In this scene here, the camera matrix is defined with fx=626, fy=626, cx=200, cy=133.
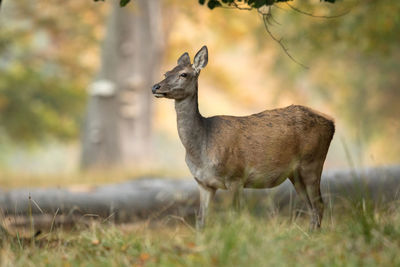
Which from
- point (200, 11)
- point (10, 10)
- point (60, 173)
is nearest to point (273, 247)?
point (60, 173)

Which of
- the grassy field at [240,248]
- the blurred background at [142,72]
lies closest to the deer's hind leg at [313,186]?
the grassy field at [240,248]

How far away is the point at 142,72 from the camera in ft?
52.9

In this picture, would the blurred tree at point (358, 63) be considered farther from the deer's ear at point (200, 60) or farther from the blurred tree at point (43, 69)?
the deer's ear at point (200, 60)

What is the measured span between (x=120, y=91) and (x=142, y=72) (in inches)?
31.1

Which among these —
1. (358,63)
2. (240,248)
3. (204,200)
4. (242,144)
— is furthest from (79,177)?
(240,248)

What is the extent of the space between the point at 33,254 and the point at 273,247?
1.88 m

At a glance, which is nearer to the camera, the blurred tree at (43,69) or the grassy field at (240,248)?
the grassy field at (240,248)

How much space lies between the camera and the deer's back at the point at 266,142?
510cm

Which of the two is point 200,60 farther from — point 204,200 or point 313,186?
point 313,186

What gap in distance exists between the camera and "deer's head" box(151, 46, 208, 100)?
496cm

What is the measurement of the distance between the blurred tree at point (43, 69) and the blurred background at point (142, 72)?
0.13 ft

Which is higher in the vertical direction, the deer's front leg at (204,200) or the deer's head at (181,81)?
the deer's head at (181,81)

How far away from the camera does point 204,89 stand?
24078 mm

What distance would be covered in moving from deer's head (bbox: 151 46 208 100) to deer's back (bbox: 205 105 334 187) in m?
0.36
